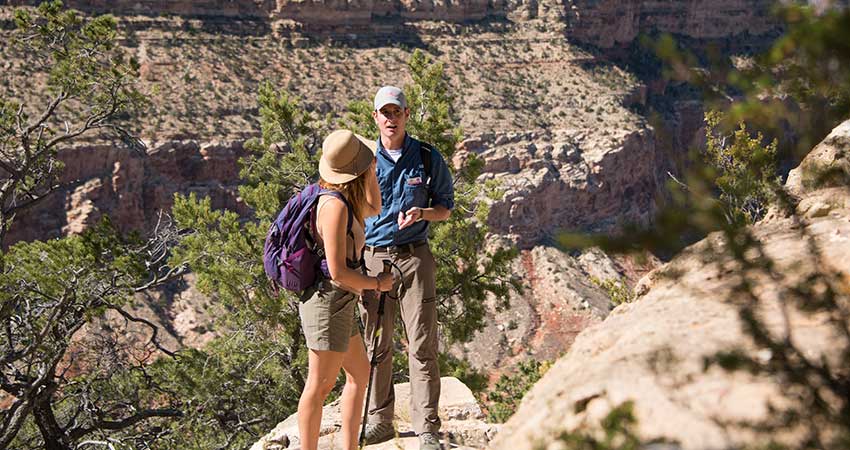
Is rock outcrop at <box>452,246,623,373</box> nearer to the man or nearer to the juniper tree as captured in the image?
the juniper tree

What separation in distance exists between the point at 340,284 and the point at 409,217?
0.71 meters

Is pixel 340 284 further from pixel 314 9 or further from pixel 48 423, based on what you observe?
pixel 314 9

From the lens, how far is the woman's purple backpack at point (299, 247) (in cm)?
367

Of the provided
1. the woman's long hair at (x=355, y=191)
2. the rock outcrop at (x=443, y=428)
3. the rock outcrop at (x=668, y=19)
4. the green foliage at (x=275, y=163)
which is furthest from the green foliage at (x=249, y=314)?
the rock outcrop at (x=668, y=19)

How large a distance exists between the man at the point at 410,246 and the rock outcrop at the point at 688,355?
1.35 metres

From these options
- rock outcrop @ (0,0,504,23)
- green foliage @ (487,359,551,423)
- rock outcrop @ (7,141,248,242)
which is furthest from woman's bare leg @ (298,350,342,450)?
rock outcrop @ (0,0,504,23)

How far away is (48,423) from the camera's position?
9.84 meters

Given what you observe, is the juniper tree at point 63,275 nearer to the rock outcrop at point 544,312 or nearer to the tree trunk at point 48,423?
the tree trunk at point 48,423

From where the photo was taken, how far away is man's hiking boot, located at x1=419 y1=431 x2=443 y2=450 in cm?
427

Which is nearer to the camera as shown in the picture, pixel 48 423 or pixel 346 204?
pixel 346 204

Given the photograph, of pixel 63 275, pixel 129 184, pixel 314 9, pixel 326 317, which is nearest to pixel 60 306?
pixel 63 275

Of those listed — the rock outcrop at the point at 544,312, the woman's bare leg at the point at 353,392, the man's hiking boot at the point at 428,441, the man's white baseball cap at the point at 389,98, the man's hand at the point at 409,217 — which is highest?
the man's white baseball cap at the point at 389,98

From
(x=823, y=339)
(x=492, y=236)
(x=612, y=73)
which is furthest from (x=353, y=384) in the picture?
(x=612, y=73)

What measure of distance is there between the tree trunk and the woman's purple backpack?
6455 millimetres
